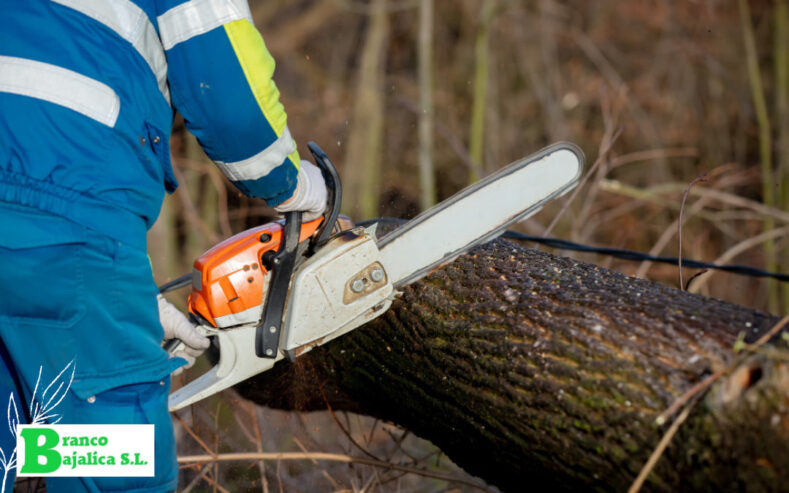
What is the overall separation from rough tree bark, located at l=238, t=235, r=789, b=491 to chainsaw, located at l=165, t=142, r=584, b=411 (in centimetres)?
15

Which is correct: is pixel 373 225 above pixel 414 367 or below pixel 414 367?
above

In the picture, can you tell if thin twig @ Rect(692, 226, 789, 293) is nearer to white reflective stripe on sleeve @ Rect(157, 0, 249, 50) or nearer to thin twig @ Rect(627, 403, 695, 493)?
thin twig @ Rect(627, 403, 695, 493)

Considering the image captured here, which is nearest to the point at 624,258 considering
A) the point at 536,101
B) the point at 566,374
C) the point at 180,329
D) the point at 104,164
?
the point at 566,374

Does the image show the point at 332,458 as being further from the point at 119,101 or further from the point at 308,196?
the point at 119,101

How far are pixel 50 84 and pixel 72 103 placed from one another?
0.06m

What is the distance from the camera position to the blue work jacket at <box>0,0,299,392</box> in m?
1.49

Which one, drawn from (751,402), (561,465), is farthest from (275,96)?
(751,402)

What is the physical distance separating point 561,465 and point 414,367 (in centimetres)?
57

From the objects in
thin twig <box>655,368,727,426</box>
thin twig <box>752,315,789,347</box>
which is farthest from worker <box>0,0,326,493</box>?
thin twig <box>752,315,789,347</box>

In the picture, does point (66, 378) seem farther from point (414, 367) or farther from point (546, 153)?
point (546, 153)

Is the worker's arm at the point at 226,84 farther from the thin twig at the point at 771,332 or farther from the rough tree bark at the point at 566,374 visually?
the thin twig at the point at 771,332

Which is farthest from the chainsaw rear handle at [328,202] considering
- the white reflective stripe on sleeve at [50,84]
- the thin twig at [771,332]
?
the thin twig at [771,332]

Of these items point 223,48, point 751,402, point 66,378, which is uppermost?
point 223,48

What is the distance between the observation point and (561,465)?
1.69 meters
